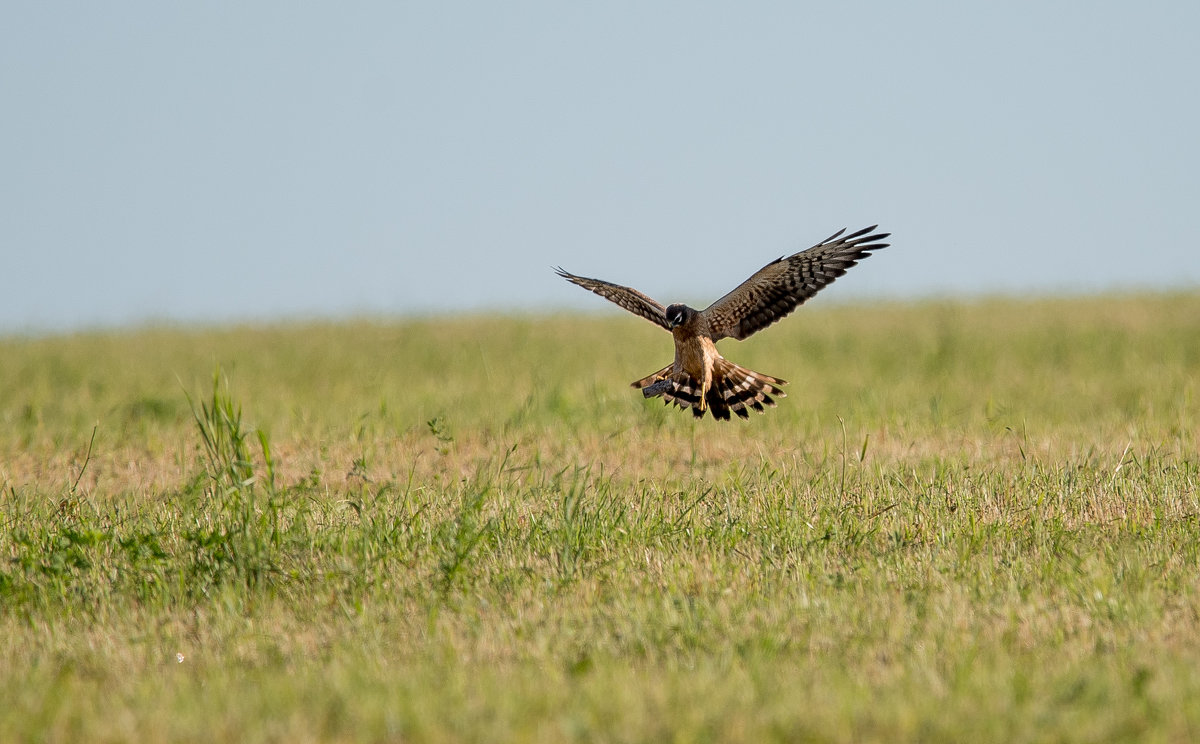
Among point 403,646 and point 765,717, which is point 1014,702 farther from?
point 403,646

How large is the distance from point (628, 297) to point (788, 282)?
1282 mm

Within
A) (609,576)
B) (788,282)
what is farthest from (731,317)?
(609,576)

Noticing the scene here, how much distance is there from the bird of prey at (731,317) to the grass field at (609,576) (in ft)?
1.56

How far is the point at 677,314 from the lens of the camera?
9.14 m

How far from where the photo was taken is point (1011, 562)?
252 inches

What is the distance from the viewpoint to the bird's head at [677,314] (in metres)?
9.12

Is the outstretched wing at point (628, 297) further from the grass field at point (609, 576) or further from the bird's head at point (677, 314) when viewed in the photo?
the grass field at point (609, 576)

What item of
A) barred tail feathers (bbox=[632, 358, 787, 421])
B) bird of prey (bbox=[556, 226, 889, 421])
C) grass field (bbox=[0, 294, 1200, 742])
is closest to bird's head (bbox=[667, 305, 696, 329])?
bird of prey (bbox=[556, 226, 889, 421])

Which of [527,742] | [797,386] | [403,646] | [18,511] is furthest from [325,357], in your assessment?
[527,742]

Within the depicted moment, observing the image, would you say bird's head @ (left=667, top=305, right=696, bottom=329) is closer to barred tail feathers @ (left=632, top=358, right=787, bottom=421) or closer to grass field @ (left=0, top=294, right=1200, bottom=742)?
barred tail feathers @ (left=632, top=358, right=787, bottom=421)

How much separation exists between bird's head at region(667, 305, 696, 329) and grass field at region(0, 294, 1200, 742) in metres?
1.07

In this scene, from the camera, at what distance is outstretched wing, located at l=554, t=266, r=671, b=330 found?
962 centimetres

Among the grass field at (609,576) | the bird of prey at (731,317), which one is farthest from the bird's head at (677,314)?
the grass field at (609,576)

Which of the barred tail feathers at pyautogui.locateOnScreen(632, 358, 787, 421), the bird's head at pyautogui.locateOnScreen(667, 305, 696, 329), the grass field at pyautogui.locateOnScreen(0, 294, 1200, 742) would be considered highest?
the bird's head at pyautogui.locateOnScreen(667, 305, 696, 329)
